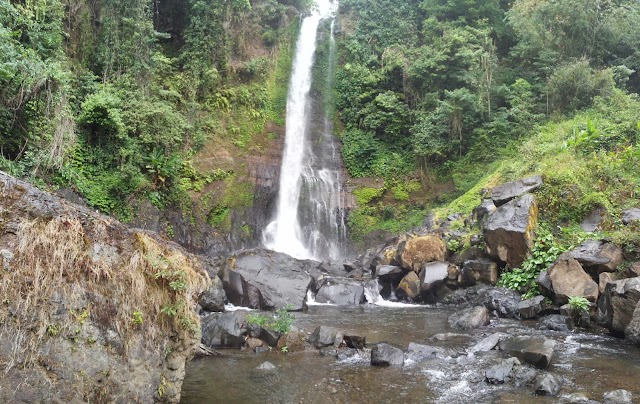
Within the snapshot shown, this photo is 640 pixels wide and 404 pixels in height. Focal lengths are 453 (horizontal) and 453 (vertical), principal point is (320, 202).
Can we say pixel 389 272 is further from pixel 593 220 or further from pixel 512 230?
pixel 593 220

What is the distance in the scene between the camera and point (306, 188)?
2303 cm

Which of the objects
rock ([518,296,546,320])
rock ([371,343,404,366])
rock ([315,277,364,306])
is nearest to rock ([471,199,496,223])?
rock ([518,296,546,320])

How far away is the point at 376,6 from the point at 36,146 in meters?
24.0

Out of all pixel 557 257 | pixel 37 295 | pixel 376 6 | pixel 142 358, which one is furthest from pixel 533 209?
pixel 376 6

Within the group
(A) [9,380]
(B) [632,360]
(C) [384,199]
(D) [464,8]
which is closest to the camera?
(A) [9,380]

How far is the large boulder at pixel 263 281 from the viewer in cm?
1295

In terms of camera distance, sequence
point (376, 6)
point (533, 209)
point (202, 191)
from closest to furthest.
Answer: point (533, 209), point (202, 191), point (376, 6)

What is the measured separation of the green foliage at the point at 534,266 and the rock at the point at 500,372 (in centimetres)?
515

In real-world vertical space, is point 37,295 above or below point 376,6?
below

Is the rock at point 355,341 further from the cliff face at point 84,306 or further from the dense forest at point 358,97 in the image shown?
the dense forest at point 358,97

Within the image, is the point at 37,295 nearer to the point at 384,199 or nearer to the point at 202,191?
the point at 202,191

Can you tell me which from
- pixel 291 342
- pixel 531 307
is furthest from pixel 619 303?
pixel 291 342

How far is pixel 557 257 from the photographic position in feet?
38.7

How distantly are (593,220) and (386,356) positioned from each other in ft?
27.5
